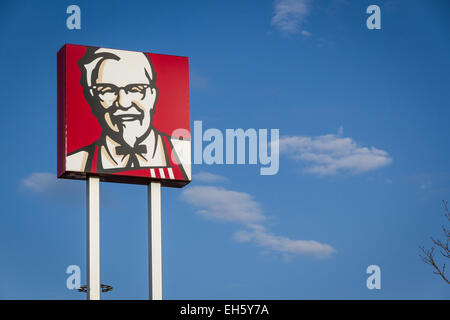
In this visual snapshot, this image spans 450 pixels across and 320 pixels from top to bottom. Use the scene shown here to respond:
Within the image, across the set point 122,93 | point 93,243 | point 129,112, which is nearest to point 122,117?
point 129,112

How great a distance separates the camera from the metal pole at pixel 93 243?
86.7 ft

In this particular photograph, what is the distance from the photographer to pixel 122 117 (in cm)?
2864

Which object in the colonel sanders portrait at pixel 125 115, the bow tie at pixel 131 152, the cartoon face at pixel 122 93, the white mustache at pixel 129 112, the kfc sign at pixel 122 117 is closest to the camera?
the kfc sign at pixel 122 117

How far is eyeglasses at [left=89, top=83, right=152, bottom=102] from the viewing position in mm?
28486

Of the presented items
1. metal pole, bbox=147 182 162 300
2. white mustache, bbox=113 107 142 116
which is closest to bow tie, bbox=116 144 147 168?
metal pole, bbox=147 182 162 300

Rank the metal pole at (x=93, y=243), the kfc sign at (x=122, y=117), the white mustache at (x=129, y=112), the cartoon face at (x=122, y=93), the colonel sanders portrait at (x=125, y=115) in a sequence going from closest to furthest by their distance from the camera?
1. the metal pole at (x=93, y=243)
2. the kfc sign at (x=122, y=117)
3. the colonel sanders portrait at (x=125, y=115)
4. the cartoon face at (x=122, y=93)
5. the white mustache at (x=129, y=112)

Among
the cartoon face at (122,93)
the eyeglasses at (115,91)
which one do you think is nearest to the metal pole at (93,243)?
the cartoon face at (122,93)

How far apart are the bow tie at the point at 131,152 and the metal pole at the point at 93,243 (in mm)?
1629

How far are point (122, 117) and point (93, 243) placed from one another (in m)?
4.71

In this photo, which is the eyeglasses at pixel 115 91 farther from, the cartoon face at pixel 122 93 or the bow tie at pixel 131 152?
the bow tie at pixel 131 152
